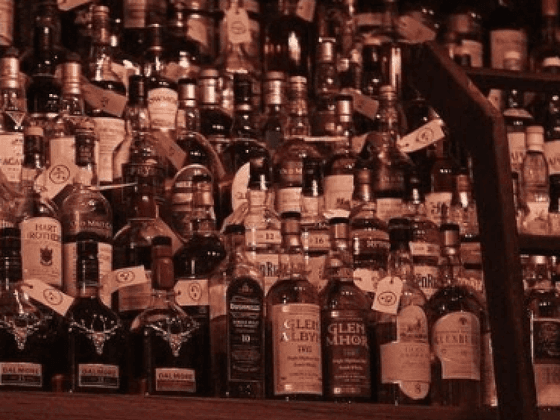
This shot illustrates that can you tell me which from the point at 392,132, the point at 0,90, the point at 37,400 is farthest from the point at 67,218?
the point at 392,132

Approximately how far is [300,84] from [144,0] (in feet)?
0.94

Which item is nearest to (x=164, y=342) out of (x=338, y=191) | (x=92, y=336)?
(x=92, y=336)

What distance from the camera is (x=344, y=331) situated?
225 centimetres

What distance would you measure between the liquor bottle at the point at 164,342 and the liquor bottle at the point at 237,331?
0.03 metres

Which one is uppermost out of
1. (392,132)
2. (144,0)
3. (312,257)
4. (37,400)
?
(144,0)

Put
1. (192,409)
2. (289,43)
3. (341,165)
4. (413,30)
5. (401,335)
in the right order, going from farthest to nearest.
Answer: (413,30)
(289,43)
(341,165)
(401,335)
(192,409)

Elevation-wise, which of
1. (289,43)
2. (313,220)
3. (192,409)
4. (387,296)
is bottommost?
(192,409)

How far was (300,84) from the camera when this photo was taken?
2541mm

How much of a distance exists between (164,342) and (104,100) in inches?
17.4

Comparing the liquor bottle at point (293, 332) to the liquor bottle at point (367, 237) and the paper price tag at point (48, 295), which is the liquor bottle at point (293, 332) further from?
the paper price tag at point (48, 295)

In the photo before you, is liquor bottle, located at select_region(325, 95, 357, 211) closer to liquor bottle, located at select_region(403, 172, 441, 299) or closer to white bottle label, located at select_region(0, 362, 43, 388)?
liquor bottle, located at select_region(403, 172, 441, 299)

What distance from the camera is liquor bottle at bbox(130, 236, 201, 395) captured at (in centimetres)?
216

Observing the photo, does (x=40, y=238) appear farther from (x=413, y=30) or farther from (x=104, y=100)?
(x=413, y=30)

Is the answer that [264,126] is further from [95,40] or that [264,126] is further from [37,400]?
[37,400]
